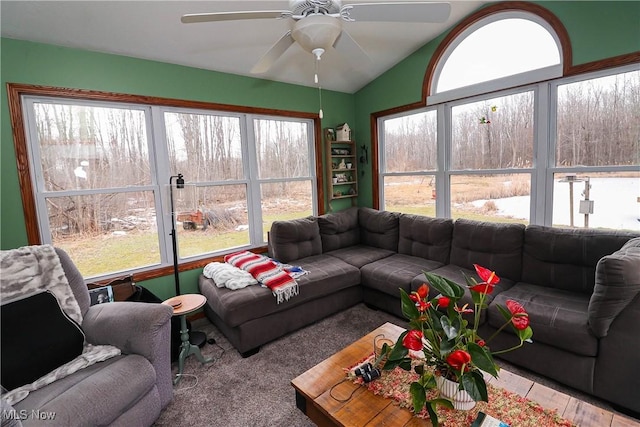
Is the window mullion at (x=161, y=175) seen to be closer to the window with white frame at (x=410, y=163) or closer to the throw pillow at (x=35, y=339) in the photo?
the throw pillow at (x=35, y=339)

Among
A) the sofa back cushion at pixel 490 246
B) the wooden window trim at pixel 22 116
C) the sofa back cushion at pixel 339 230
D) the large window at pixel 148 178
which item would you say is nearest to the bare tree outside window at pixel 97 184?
the large window at pixel 148 178

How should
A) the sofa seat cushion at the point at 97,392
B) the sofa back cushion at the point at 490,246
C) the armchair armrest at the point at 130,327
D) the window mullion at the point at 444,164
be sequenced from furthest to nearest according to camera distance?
the window mullion at the point at 444,164 → the sofa back cushion at the point at 490,246 → the armchair armrest at the point at 130,327 → the sofa seat cushion at the point at 97,392

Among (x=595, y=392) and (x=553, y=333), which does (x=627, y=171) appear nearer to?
(x=553, y=333)

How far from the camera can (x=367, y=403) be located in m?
1.40

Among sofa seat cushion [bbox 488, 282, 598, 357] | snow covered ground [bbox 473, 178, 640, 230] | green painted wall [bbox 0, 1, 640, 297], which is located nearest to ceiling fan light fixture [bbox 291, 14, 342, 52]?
green painted wall [bbox 0, 1, 640, 297]

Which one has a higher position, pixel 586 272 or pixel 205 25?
pixel 205 25

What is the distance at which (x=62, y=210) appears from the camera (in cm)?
261

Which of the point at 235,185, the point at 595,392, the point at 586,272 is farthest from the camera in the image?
the point at 235,185

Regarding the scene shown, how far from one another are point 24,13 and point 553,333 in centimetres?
415

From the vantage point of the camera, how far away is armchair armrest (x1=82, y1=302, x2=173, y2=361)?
1771 millimetres

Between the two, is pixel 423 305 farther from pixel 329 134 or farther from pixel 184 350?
pixel 329 134

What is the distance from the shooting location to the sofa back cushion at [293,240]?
3.41 m

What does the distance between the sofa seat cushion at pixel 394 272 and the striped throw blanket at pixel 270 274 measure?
2.74ft

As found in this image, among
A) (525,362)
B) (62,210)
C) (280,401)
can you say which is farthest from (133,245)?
(525,362)
